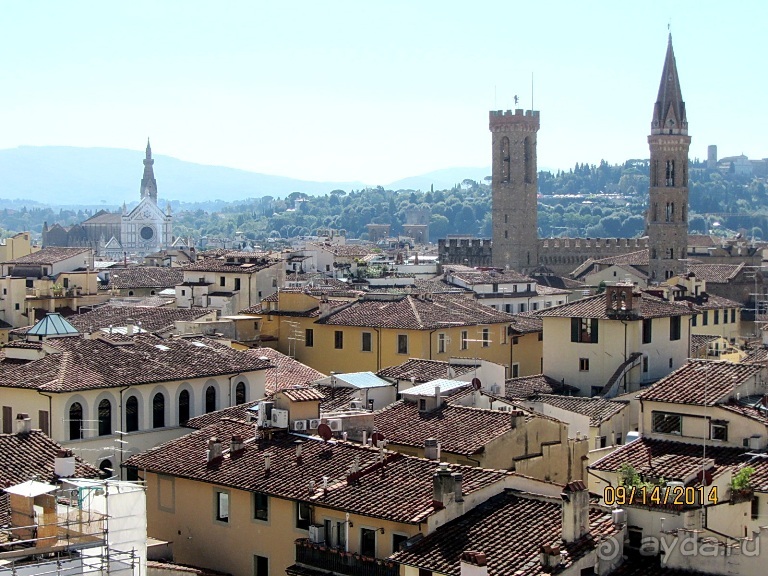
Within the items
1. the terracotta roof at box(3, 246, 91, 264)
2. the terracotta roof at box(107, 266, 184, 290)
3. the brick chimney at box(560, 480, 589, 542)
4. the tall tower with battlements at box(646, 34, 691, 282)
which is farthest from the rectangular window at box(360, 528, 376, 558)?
the tall tower with battlements at box(646, 34, 691, 282)

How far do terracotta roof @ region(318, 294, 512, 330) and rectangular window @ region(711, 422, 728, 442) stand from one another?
1626 centimetres

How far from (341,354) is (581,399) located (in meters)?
10.6

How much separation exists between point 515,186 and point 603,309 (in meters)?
71.7

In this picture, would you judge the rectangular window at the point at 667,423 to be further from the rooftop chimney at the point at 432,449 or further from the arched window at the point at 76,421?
the arched window at the point at 76,421

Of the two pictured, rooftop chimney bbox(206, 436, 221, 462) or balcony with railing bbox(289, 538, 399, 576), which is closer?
balcony with railing bbox(289, 538, 399, 576)

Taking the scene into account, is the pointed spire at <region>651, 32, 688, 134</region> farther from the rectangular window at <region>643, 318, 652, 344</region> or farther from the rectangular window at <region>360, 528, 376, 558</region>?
the rectangular window at <region>360, 528, 376, 558</region>

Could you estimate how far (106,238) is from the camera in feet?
630

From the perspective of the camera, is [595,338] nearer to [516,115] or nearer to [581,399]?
[581,399]

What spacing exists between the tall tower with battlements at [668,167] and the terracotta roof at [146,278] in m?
41.3

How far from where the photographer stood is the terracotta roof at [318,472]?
1914 cm

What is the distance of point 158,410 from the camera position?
28.4 meters

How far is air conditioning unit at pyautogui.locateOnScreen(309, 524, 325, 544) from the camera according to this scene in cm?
1966

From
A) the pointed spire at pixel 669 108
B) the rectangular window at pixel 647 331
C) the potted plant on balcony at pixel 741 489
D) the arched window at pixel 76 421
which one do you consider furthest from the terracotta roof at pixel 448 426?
the pointed spire at pixel 669 108

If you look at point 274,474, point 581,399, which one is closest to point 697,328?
point 581,399
